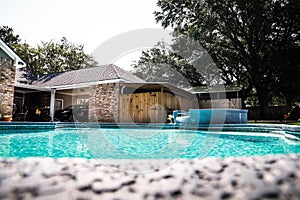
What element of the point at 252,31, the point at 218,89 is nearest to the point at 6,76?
the point at 218,89

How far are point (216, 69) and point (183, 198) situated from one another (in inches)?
960

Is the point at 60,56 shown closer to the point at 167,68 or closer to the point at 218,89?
the point at 167,68

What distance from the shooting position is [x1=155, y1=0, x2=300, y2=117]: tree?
1772cm

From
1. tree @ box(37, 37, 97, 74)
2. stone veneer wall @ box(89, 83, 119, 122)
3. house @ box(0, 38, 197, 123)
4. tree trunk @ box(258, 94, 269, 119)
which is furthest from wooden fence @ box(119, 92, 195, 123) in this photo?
tree @ box(37, 37, 97, 74)

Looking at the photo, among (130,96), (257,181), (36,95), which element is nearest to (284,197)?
(257,181)

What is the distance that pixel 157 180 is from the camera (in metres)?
1.39

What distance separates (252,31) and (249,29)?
0.32 meters

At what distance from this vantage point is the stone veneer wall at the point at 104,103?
1433 centimetres

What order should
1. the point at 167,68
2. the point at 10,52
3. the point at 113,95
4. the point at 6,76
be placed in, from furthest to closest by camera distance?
the point at 167,68 → the point at 113,95 → the point at 10,52 → the point at 6,76

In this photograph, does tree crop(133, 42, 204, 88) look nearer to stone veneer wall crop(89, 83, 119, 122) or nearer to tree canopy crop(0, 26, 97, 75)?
tree canopy crop(0, 26, 97, 75)

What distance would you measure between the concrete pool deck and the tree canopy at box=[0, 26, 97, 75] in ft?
96.6

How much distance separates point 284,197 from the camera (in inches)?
43.8

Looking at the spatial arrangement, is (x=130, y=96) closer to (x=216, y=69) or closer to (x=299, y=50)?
(x=216, y=69)

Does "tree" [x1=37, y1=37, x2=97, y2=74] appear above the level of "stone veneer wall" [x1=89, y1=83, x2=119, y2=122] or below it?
above
